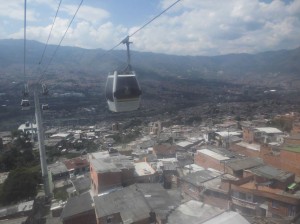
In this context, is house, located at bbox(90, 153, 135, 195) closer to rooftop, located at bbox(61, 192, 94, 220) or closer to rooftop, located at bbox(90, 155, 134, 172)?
rooftop, located at bbox(90, 155, 134, 172)

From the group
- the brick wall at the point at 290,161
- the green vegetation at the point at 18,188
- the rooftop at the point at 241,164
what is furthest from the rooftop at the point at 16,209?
the brick wall at the point at 290,161

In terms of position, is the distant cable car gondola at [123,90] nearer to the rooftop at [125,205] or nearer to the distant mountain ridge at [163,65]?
the rooftop at [125,205]

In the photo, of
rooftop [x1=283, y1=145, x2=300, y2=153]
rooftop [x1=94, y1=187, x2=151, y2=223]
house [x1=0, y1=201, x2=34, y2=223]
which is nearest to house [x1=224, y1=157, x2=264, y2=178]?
rooftop [x1=283, y1=145, x2=300, y2=153]

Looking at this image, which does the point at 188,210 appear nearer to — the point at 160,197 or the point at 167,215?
the point at 167,215

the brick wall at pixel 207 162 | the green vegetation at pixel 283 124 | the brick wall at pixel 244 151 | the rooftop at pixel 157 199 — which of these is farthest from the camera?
the green vegetation at pixel 283 124

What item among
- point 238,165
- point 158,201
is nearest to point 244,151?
point 238,165

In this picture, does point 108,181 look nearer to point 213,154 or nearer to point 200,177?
point 200,177
